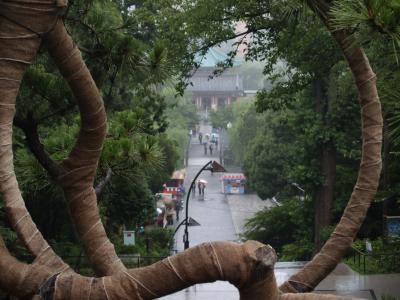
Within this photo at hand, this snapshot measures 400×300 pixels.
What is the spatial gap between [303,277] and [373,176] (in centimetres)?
78

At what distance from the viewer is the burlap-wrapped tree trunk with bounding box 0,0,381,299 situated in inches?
125

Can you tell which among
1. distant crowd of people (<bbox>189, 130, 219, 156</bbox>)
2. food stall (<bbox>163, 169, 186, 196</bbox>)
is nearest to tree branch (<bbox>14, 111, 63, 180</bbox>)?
food stall (<bbox>163, 169, 186, 196</bbox>)

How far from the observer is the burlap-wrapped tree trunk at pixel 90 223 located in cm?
317

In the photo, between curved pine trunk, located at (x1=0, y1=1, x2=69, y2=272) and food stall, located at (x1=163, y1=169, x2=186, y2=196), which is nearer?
curved pine trunk, located at (x1=0, y1=1, x2=69, y2=272)

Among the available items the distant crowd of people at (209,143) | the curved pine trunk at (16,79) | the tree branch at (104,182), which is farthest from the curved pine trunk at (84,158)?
the distant crowd of people at (209,143)

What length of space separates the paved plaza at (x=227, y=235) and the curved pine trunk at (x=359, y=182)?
6028mm

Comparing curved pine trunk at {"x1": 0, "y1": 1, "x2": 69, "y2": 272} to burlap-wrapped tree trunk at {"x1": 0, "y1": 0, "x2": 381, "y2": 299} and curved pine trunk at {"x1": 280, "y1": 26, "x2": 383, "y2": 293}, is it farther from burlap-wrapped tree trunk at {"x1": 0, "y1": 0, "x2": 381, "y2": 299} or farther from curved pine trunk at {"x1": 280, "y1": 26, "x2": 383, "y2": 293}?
curved pine trunk at {"x1": 280, "y1": 26, "x2": 383, "y2": 293}

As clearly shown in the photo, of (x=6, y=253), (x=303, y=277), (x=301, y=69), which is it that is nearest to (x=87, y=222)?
(x=6, y=253)

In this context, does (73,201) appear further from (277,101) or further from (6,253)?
(277,101)

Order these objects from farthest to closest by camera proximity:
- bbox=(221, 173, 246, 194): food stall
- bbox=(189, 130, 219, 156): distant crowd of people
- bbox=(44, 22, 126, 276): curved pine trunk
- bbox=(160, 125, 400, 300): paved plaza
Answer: bbox=(189, 130, 219, 156): distant crowd of people
bbox=(221, 173, 246, 194): food stall
bbox=(160, 125, 400, 300): paved plaza
bbox=(44, 22, 126, 276): curved pine trunk

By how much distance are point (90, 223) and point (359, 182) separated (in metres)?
1.72

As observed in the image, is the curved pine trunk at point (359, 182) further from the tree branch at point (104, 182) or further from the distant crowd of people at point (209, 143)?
the distant crowd of people at point (209, 143)

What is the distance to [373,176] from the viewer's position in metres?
4.27

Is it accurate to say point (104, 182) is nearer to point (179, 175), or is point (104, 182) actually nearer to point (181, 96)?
point (181, 96)
